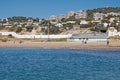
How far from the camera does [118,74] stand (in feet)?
91.8

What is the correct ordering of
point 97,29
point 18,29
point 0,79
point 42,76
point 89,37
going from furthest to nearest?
1. point 18,29
2. point 97,29
3. point 89,37
4. point 42,76
5. point 0,79

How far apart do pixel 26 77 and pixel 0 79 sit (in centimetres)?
183

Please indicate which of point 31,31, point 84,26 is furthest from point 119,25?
point 31,31

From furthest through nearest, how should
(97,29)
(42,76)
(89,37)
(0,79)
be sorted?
(97,29) → (89,37) → (42,76) → (0,79)

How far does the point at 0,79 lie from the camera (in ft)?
81.0

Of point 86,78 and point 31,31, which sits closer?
point 86,78

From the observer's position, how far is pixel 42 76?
2645 centimetres

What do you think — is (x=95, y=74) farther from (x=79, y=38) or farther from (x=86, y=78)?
(x=79, y=38)

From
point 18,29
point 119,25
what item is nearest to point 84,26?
point 119,25

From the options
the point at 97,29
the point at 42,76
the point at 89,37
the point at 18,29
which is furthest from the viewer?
the point at 18,29

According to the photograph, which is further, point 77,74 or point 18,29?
point 18,29

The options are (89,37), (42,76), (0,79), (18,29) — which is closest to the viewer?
(0,79)

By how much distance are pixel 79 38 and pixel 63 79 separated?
75809 mm

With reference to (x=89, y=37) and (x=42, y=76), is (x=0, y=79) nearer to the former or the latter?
(x=42, y=76)
